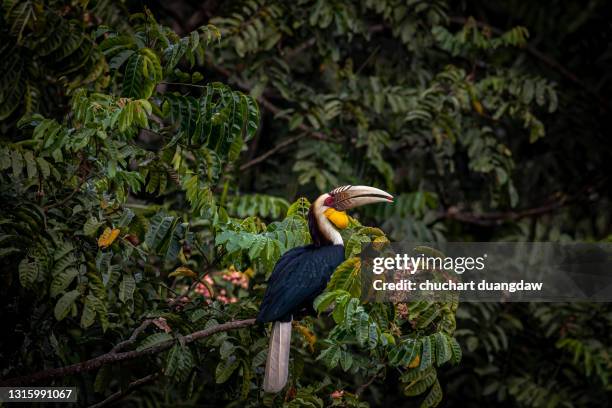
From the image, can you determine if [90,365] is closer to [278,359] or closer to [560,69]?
[278,359]

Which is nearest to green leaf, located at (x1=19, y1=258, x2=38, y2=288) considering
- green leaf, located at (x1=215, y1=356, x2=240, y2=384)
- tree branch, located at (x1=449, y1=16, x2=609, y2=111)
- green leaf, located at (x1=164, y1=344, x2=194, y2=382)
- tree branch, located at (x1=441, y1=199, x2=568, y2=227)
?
green leaf, located at (x1=164, y1=344, x2=194, y2=382)

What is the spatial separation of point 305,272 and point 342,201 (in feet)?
0.82

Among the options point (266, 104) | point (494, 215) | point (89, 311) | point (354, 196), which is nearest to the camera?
point (354, 196)

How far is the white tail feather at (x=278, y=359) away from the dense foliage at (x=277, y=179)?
0.16 meters

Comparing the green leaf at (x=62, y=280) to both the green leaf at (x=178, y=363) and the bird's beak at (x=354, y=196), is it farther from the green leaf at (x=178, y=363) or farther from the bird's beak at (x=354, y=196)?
the bird's beak at (x=354, y=196)

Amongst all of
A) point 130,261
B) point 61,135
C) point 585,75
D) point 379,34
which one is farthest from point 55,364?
point 585,75

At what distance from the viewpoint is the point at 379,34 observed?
6.07 metres

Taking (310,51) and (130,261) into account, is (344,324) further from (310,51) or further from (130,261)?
(310,51)

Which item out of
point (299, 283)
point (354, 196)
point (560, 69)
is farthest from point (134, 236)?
point (560, 69)

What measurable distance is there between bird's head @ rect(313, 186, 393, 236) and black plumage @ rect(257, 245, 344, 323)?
0.29 ft

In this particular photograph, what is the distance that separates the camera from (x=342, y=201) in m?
3.06

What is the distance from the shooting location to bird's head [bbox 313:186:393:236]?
10.00 feet

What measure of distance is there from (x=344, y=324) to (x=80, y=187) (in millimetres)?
1146

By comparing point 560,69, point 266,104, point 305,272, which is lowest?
point 305,272
